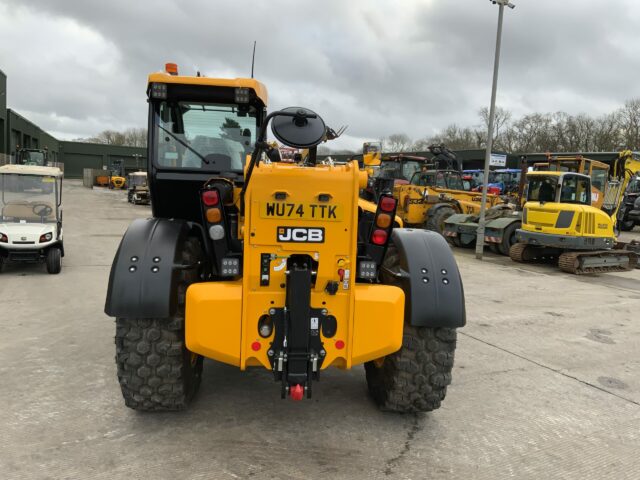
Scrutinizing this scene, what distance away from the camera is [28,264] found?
30.2 feet

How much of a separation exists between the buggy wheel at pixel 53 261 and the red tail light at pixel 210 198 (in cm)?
653

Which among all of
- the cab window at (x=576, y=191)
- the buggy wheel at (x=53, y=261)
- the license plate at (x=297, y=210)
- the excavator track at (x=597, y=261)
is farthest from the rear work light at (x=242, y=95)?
the cab window at (x=576, y=191)

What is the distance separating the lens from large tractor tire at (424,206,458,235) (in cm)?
1523

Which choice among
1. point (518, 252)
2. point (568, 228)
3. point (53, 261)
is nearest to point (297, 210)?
point (53, 261)

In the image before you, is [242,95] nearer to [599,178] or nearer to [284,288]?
[284,288]

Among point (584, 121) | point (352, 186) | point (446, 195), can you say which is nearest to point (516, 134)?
point (584, 121)

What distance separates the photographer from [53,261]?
848 cm

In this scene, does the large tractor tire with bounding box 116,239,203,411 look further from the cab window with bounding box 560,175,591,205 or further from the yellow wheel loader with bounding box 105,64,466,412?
the cab window with bounding box 560,175,591,205

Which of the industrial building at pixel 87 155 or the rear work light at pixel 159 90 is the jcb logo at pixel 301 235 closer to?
the rear work light at pixel 159 90

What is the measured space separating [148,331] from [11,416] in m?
1.23

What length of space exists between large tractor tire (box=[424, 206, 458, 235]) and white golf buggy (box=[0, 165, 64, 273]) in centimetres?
1028

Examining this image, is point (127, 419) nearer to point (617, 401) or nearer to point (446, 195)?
point (617, 401)

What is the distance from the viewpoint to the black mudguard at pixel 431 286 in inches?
127

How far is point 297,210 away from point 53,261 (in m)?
7.06
